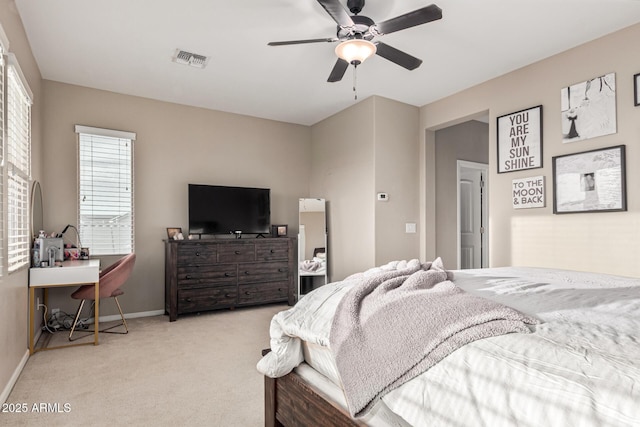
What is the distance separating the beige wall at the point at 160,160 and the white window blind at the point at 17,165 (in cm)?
94

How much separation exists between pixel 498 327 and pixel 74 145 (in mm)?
4723

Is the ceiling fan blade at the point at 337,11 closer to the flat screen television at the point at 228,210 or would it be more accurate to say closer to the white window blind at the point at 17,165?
the white window blind at the point at 17,165

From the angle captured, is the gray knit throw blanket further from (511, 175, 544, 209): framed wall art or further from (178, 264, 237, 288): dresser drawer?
(178, 264, 237, 288): dresser drawer

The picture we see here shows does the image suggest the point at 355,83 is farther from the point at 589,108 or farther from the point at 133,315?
the point at 133,315

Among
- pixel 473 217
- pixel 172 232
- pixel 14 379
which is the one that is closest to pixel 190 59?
pixel 172 232

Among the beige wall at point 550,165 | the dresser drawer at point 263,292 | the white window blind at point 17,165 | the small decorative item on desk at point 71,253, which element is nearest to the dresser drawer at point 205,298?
the dresser drawer at point 263,292

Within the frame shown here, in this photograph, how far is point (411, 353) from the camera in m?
1.09

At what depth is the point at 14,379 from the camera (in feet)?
8.61

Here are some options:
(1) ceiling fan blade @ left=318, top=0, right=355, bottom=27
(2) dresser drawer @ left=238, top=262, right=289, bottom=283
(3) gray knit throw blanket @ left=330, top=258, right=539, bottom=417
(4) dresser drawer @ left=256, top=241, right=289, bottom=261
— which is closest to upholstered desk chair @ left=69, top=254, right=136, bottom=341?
(2) dresser drawer @ left=238, top=262, right=289, bottom=283

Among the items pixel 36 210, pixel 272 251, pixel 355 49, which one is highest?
pixel 355 49

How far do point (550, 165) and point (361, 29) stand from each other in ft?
7.20

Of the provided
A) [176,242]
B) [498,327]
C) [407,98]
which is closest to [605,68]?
[407,98]

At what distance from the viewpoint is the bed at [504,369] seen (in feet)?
2.52

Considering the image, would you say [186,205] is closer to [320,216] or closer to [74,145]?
[74,145]
